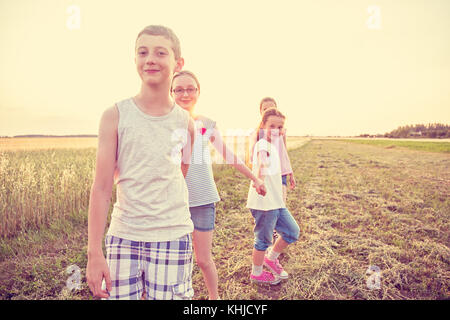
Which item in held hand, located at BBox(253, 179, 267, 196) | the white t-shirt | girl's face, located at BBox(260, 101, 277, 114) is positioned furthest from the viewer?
girl's face, located at BBox(260, 101, 277, 114)

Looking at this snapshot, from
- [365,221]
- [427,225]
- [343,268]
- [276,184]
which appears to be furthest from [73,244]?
[427,225]

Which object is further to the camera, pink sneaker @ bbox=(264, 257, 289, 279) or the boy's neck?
pink sneaker @ bbox=(264, 257, 289, 279)

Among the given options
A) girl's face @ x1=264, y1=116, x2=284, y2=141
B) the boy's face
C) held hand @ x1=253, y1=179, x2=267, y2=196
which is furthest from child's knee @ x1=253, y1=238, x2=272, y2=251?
the boy's face

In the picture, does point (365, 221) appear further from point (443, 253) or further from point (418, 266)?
point (418, 266)

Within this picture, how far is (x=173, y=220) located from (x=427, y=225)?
19.0ft

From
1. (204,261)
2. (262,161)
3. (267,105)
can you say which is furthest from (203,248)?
(267,105)

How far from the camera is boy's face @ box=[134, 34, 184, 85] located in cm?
139

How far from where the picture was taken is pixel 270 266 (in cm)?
Answer: 339

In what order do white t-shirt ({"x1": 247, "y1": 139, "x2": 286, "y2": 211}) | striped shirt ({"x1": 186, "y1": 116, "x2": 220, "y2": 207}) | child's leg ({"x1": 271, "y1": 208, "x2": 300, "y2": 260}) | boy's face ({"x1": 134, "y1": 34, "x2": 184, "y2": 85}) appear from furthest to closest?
child's leg ({"x1": 271, "y1": 208, "x2": 300, "y2": 260}) < white t-shirt ({"x1": 247, "y1": 139, "x2": 286, "y2": 211}) < striped shirt ({"x1": 186, "y1": 116, "x2": 220, "y2": 207}) < boy's face ({"x1": 134, "y1": 34, "x2": 184, "y2": 85})

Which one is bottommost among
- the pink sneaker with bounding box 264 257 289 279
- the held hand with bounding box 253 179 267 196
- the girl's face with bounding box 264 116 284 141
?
the pink sneaker with bounding box 264 257 289 279

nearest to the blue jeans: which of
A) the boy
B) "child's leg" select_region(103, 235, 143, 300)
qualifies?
the boy

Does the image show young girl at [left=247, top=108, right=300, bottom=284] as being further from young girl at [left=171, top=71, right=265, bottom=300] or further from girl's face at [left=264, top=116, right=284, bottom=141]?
young girl at [left=171, top=71, right=265, bottom=300]

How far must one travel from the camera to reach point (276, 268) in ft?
11.0

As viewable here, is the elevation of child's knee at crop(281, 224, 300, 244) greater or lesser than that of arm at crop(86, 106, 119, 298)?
lesser
